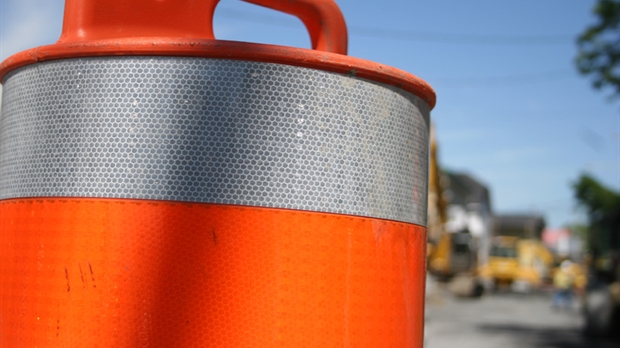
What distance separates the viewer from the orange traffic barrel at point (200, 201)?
70.4 inches

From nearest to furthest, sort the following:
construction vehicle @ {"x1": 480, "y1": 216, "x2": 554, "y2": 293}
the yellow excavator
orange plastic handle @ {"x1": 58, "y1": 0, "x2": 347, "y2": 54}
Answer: orange plastic handle @ {"x1": 58, "y1": 0, "x2": 347, "y2": 54}, the yellow excavator, construction vehicle @ {"x1": 480, "y1": 216, "x2": 554, "y2": 293}

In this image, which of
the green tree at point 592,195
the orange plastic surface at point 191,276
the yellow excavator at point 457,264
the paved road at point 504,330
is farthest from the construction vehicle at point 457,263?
the green tree at point 592,195

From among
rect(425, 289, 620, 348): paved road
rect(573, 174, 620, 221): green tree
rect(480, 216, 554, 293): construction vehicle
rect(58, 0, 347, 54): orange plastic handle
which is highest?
rect(573, 174, 620, 221): green tree

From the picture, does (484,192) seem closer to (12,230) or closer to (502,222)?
(502,222)

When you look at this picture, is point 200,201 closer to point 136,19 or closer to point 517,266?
point 136,19

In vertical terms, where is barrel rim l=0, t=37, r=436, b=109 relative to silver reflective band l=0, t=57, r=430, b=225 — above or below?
above

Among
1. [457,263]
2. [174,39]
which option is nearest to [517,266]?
[457,263]

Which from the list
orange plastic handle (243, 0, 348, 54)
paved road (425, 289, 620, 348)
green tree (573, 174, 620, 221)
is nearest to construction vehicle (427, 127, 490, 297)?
paved road (425, 289, 620, 348)

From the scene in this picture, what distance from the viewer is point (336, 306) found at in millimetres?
1850

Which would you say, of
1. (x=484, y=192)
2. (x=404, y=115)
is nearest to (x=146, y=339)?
(x=404, y=115)

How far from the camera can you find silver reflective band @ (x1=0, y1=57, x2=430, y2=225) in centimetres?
181

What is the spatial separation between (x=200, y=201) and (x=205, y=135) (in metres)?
0.16

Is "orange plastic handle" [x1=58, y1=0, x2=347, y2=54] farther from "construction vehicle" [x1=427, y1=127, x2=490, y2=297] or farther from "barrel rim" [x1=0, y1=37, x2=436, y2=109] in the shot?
"construction vehicle" [x1=427, y1=127, x2=490, y2=297]

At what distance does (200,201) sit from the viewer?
5.88 ft
